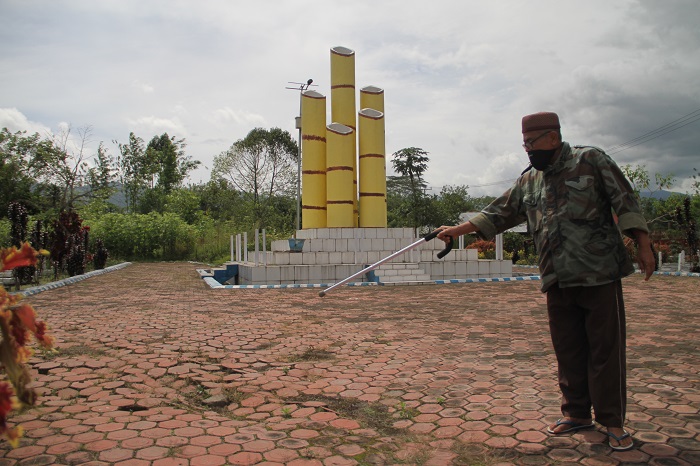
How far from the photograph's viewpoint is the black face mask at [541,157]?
2.63m

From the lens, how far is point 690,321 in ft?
19.6

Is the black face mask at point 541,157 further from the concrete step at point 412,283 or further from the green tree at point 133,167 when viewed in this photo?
the green tree at point 133,167

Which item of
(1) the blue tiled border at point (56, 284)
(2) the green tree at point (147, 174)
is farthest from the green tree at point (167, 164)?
(1) the blue tiled border at point (56, 284)

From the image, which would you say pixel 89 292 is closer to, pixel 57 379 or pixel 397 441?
pixel 57 379

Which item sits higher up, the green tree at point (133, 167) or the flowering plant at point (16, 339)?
the green tree at point (133, 167)

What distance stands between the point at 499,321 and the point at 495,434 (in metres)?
3.69

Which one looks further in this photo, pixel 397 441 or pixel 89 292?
pixel 89 292

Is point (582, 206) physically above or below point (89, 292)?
above

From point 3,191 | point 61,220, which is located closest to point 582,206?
point 61,220

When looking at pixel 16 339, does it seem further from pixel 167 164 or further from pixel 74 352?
pixel 167 164

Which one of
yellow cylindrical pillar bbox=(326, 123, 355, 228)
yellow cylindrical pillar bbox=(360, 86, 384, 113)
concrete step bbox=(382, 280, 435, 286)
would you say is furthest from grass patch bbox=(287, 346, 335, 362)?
yellow cylindrical pillar bbox=(360, 86, 384, 113)

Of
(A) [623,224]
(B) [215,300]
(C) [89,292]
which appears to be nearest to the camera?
(A) [623,224]

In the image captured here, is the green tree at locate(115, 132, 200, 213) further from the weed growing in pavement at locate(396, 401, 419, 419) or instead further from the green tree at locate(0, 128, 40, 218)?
the weed growing in pavement at locate(396, 401, 419, 419)

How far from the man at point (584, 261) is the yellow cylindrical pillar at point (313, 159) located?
12720 millimetres
